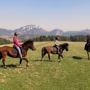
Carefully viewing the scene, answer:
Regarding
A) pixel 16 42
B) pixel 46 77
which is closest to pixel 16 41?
pixel 16 42

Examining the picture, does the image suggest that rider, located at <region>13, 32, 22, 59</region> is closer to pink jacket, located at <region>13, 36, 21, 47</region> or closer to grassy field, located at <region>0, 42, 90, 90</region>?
→ pink jacket, located at <region>13, 36, 21, 47</region>

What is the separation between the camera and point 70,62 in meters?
31.1

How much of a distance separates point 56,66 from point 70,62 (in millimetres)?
3748

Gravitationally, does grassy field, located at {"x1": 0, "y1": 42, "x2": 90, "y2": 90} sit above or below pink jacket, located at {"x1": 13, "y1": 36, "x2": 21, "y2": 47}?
below

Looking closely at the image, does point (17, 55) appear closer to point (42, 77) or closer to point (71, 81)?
point (42, 77)

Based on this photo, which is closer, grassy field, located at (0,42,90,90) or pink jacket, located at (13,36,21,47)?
grassy field, located at (0,42,90,90)

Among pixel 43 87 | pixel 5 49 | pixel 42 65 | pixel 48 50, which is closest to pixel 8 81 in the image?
pixel 43 87

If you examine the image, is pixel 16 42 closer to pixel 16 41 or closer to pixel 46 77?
pixel 16 41

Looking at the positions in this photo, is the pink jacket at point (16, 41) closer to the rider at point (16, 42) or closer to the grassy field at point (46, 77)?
the rider at point (16, 42)

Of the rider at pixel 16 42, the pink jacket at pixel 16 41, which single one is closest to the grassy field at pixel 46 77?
the rider at pixel 16 42

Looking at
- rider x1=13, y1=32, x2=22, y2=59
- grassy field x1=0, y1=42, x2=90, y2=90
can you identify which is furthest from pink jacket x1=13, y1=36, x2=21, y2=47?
grassy field x1=0, y1=42, x2=90, y2=90

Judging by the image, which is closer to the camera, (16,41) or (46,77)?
(46,77)

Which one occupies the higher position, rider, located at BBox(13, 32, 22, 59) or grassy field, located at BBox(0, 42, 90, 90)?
rider, located at BBox(13, 32, 22, 59)

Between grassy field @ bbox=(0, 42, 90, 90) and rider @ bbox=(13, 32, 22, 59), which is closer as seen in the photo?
grassy field @ bbox=(0, 42, 90, 90)
